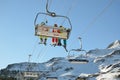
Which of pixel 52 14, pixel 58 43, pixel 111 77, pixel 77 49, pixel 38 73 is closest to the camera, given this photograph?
pixel 52 14

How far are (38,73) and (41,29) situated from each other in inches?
896

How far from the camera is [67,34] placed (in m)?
→ 20.9

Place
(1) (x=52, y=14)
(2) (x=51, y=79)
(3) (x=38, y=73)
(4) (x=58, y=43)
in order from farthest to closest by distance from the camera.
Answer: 1. (2) (x=51, y=79)
2. (3) (x=38, y=73)
3. (4) (x=58, y=43)
4. (1) (x=52, y=14)

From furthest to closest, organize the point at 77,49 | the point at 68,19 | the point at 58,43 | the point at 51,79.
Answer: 1. the point at 51,79
2. the point at 77,49
3. the point at 58,43
4. the point at 68,19

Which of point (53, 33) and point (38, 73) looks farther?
point (38, 73)

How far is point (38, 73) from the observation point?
42.7 meters

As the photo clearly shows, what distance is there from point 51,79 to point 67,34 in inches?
1482

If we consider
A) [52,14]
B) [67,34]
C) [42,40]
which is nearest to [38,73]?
[42,40]

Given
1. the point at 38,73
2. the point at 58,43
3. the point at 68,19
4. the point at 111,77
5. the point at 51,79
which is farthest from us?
the point at 111,77

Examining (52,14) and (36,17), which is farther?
(36,17)

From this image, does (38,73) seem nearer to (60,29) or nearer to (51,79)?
(51,79)

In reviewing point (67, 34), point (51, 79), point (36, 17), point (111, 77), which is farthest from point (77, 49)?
point (111, 77)

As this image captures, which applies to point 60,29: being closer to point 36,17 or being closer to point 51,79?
point 36,17

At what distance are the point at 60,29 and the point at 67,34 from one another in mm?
550
